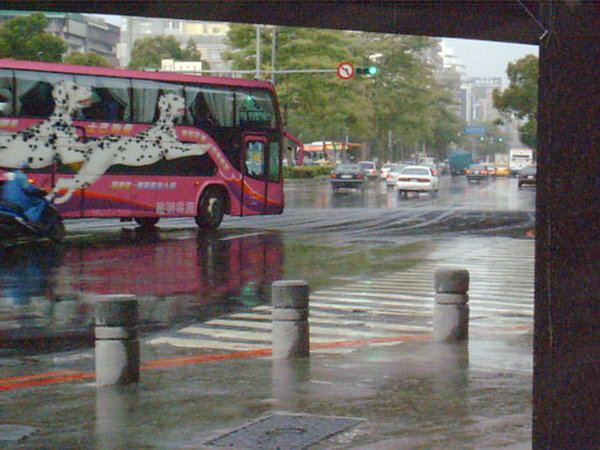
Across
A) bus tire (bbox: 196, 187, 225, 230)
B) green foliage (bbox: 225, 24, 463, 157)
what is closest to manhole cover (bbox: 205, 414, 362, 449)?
bus tire (bbox: 196, 187, 225, 230)

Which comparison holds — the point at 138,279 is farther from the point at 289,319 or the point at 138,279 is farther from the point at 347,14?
the point at 347,14

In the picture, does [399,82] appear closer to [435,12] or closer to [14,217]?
[14,217]

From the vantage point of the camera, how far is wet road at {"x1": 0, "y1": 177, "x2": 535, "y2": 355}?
44.8ft

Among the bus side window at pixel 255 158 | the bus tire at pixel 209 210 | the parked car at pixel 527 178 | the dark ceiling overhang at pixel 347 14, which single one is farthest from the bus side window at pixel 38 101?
the parked car at pixel 527 178

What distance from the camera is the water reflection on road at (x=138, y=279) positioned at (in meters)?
13.4

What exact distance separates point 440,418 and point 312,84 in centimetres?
6692

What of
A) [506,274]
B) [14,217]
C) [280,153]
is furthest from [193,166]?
[506,274]

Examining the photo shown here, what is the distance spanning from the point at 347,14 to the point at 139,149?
19754mm

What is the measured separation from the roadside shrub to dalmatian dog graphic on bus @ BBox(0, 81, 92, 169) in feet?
177

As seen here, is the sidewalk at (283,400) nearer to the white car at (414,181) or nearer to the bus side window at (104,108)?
the bus side window at (104,108)

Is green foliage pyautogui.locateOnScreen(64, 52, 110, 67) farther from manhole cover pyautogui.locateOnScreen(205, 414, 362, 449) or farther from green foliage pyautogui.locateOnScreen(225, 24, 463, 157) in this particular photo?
manhole cover pyautogui.locateOnScreen(205, 414, 362, 449)

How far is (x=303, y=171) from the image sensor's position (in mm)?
85250

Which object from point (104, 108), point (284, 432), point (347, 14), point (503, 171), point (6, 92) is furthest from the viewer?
point (503, 171)

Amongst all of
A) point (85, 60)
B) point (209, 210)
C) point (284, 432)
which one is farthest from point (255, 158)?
point (85, 60)
